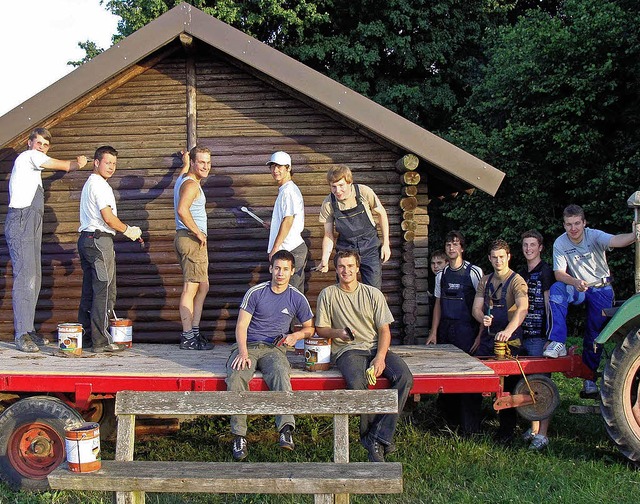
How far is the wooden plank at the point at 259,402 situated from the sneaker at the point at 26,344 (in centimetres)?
262

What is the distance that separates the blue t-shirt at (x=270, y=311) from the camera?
580 centimetres

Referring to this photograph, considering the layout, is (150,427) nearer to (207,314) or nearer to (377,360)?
(207,314)

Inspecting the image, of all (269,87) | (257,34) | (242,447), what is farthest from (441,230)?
(242,447)

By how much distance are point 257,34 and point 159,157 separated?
48.8ft

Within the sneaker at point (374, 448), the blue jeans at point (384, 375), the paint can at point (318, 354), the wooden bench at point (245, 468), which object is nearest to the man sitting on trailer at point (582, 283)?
the blue jeans at point (384, 375)

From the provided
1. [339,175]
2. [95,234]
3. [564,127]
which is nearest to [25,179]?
[95,234]

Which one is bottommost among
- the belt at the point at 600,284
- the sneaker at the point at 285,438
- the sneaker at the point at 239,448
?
the sneaker at the point at 239,448

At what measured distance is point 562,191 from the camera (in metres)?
16.3

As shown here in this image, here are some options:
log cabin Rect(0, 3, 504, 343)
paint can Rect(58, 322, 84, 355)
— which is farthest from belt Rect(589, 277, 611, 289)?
paint can Rect(58, 322, 84, 355)

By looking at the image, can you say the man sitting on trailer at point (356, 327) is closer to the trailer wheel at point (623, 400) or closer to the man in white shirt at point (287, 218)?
the man in white shirt at point (287, 218)

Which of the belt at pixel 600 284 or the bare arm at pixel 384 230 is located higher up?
the bare arm at pixel 384 230

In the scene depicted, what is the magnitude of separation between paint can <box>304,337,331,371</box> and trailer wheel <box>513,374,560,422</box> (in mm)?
1670

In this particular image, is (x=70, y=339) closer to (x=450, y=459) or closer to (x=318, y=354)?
(x=318, y=354)

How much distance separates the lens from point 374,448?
5.25 m
